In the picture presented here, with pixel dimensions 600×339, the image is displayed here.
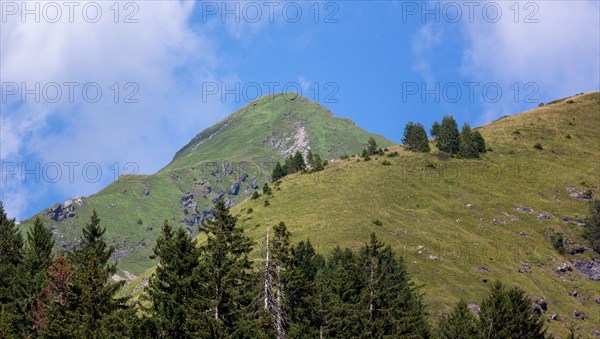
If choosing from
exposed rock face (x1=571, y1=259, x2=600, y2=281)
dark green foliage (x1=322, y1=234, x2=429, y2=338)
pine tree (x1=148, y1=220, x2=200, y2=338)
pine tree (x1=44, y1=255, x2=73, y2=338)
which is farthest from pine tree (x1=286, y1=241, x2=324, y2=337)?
exposed rock face (x1=571, y1=259, x2=600, y2=281)

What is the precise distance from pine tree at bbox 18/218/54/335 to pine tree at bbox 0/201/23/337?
0.60m

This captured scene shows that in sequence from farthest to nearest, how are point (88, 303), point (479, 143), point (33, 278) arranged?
point (479, 143), point (33, 278), point (88, 303)

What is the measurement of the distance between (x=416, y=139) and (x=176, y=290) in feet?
429

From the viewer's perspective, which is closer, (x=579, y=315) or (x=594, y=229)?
(x=579, y=315)

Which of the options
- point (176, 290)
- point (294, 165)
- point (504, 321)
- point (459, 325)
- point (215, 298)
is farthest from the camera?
point (294, 165)

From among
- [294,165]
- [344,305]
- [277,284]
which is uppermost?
[294,165]

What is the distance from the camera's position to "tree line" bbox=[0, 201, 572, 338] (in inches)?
1492

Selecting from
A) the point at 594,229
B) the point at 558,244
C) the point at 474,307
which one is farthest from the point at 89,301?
the point at 594,229

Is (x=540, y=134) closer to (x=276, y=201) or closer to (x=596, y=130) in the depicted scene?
(x=596, y=130)

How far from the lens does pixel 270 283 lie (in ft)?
129

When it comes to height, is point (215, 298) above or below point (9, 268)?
below

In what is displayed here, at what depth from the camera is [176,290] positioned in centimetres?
3856

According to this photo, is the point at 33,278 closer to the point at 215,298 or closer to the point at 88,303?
the point at 88,303

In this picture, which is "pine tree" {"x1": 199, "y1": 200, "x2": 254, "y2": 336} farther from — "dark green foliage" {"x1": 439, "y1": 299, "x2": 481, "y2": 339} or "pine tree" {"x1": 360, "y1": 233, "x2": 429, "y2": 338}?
"dark green foliage" {"x1": 439, "y1": 299, "x2": 481, "y2": 339}
